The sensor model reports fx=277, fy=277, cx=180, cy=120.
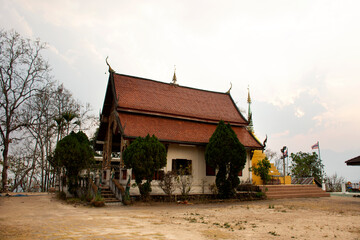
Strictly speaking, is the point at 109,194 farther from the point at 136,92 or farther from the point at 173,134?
the point at 136,92

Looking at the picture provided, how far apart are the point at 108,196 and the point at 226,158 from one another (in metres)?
6.02

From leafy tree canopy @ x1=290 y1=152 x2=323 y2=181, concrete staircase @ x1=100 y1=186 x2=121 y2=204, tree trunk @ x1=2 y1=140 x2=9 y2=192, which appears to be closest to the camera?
concrete staircase @ x1=100 y1=186 x2=121 y2=204

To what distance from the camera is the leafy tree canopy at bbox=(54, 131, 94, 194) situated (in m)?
14.2

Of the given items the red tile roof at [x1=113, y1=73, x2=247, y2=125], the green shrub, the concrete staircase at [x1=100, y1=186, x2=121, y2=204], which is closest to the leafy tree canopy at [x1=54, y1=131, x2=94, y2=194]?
the concrete staircase at [x1=100, y1=186, x2=121, y2=204]

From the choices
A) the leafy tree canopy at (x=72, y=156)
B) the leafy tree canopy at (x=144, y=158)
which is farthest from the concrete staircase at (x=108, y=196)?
the leafy tree canopy at (x=72, y=156)

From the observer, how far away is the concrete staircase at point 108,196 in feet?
40.7

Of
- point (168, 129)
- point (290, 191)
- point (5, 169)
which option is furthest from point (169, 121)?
point (5, 169)

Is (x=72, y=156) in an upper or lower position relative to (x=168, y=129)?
lower

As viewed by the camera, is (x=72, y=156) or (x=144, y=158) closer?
(x=144, y=158)

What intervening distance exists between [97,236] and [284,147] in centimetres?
1889

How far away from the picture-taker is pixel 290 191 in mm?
16984

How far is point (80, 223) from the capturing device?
275 inches

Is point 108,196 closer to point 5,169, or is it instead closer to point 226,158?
point 226,158

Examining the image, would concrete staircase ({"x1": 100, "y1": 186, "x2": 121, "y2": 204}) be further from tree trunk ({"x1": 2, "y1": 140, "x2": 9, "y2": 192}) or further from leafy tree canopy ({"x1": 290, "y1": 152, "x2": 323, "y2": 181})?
leafy tree canopy ({"x1": 290, "y1": 152, "x2": 323, "y2": 181})
